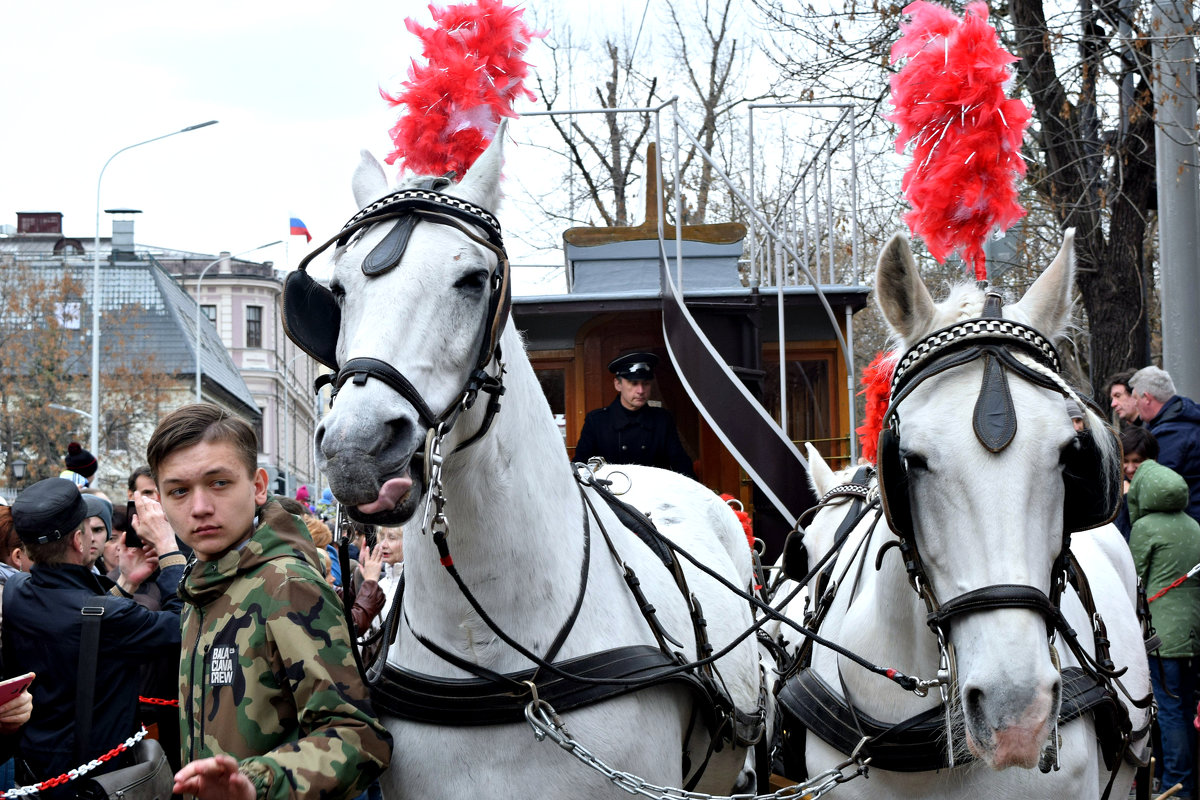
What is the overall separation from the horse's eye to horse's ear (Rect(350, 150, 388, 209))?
1.74 feet

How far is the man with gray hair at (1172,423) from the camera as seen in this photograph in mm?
7438

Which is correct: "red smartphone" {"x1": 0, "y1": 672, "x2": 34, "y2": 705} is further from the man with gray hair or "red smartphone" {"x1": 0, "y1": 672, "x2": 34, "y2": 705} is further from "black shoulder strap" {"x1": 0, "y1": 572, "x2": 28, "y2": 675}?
the man with gray hair

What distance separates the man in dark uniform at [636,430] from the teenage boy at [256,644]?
3.68 metres

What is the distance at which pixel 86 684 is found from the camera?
11.7 feet

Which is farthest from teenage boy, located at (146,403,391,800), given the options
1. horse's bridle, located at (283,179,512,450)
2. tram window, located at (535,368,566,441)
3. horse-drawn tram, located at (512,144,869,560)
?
tram window, located at (535,368,566,441)

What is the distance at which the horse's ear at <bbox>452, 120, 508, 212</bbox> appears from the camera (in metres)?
3.06

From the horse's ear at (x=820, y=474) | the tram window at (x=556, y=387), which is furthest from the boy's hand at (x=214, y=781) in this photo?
the tram window at (x=556, y=387)

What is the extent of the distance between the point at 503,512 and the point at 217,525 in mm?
690

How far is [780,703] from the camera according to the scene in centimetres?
374

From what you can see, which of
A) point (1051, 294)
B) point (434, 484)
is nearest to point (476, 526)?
point (434, 484)

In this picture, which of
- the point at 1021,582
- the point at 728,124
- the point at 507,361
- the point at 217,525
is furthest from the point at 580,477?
the point at 728,124

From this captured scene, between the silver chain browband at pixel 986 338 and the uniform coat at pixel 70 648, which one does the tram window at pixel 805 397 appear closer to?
the uniform coat at pixel 70 648

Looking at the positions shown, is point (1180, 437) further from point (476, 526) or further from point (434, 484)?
point (434, 484)

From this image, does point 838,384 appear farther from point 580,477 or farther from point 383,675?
point 383,675
